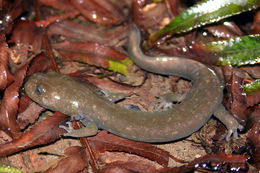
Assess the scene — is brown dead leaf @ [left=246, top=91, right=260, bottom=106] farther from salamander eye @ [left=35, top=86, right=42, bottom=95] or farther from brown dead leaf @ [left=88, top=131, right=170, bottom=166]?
salamander eye @ [left=35, top=86, right=42, bottom=95]

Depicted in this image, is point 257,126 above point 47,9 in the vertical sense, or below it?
below

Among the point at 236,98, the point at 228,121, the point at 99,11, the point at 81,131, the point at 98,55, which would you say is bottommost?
the point at 81,131

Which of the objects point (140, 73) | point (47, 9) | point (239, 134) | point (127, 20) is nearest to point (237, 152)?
point (239, 134)

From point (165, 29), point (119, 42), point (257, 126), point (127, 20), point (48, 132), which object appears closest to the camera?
point (48, 132)

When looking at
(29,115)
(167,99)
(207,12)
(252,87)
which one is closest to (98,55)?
(167,99)

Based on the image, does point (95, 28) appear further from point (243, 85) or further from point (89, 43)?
point (243, 85)

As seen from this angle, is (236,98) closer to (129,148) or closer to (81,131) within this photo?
(129,148)

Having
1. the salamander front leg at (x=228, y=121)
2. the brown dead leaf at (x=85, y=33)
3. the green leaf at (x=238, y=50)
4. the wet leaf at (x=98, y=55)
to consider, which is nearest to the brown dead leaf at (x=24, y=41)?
the brown dead leaf at (x=85, y=33)
